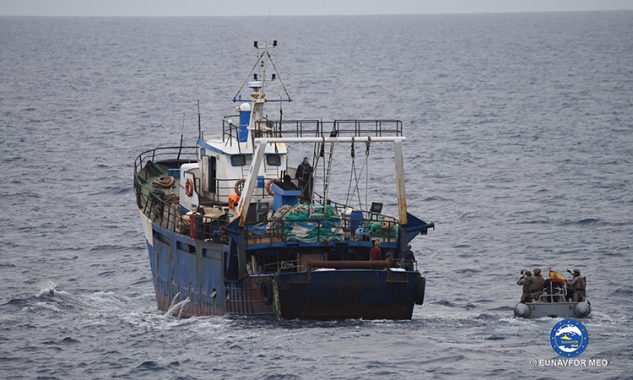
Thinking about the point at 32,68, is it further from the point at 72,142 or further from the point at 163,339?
the point at 163,339

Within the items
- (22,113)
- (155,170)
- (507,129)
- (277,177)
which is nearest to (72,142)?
(22,113)

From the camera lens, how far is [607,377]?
36562 mm

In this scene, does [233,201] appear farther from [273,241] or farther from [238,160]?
[273,241]

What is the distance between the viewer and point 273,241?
137 ft

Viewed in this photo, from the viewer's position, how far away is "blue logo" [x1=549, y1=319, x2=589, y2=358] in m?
38.6

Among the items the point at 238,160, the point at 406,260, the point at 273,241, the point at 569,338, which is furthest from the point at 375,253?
the point at 238,160

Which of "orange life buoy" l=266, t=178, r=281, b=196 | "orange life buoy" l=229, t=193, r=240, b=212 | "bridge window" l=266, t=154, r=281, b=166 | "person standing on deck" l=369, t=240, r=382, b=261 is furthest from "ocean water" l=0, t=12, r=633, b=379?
"bridge window" l=266, t=154, r=281, b=166

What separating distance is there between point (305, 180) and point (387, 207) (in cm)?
1944

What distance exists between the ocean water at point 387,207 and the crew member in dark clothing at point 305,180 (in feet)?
18.8

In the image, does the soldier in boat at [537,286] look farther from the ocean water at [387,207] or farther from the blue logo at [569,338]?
the blue logo at [569,338]

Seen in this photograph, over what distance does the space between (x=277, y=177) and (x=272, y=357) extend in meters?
10.3

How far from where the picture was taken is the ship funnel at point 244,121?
155 feet

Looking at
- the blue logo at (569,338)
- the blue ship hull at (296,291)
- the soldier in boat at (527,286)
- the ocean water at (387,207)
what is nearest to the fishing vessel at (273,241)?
the blue ship hull at (296,291)

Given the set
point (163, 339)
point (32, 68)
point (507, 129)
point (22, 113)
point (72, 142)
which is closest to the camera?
point (163, 339)
